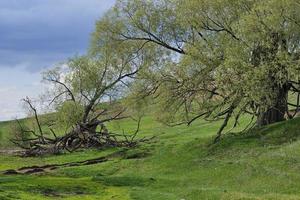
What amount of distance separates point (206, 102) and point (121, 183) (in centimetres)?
1357

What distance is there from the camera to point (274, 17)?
33406 millimetres

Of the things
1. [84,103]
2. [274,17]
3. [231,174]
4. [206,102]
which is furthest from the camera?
[84,103]

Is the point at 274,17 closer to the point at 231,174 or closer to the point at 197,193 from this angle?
the point at 231,174

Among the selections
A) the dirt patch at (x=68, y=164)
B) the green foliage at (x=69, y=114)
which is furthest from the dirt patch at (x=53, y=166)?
the green foliage at (x=69, y=114)

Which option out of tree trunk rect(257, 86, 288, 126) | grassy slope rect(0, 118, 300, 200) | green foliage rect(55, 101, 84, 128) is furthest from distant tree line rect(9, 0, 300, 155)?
green foliage rect(55, 101, 84, 128)

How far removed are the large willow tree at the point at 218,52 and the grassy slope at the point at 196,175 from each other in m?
2.89

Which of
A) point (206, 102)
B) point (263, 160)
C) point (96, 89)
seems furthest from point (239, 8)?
point (96, 89)

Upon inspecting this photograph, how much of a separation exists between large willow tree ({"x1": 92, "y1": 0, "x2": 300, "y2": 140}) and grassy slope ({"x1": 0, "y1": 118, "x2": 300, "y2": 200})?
2.89 meters

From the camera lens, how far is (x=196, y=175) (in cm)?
3080

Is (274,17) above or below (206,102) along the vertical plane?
above

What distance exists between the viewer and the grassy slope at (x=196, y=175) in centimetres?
2427

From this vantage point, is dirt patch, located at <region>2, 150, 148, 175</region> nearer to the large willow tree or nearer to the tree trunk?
the large willow tree

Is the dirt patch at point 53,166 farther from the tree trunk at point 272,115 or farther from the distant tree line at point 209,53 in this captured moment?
the tree trunk at point 272,115

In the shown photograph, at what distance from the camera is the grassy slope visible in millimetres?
24266
